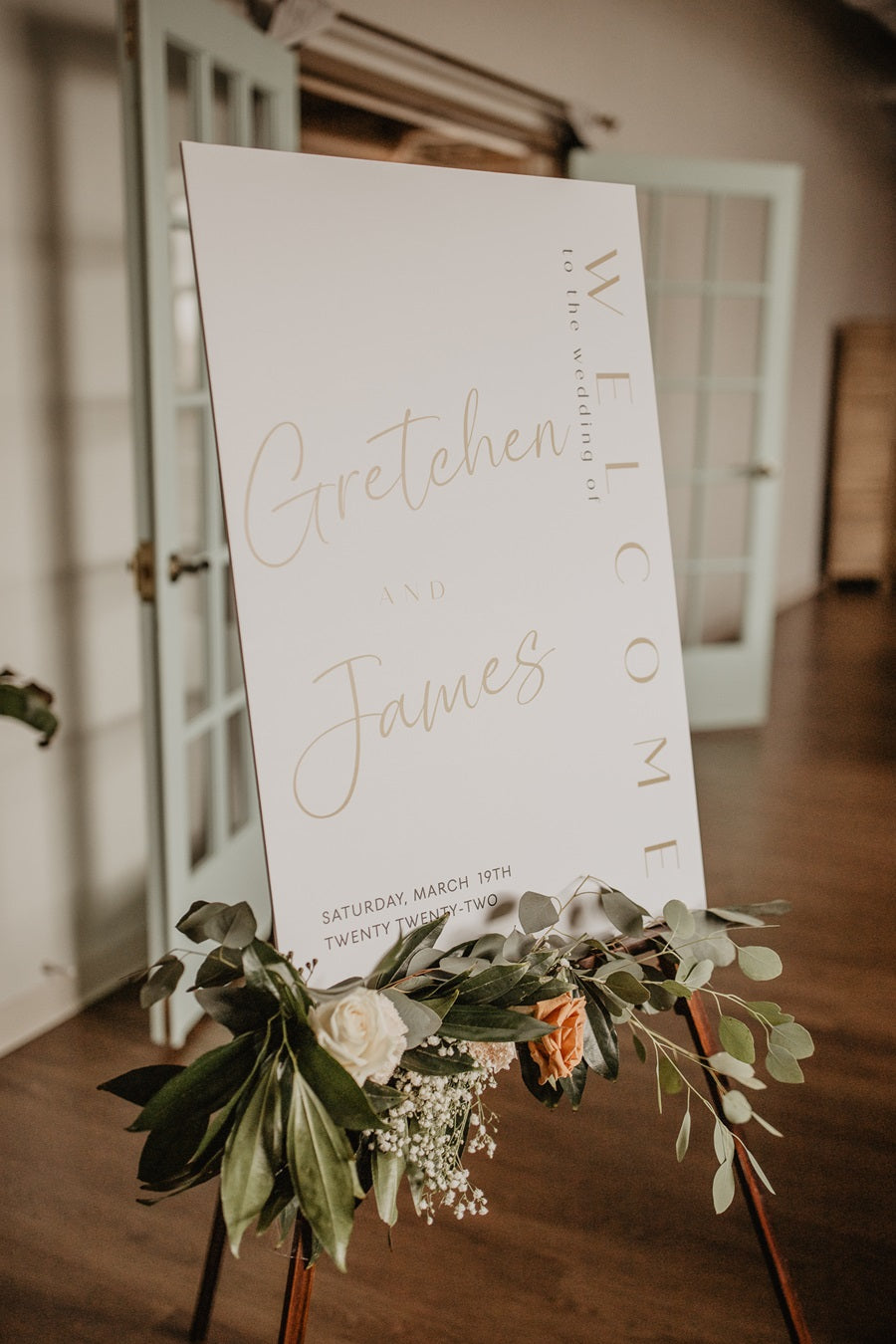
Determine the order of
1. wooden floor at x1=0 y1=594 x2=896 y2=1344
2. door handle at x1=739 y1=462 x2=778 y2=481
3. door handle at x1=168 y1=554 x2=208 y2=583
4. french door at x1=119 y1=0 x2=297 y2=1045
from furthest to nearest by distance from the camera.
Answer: door handle at x1=739 y1=462 x2=778 y2=481
door handle at x1=168 y1=554 x2=208 y2=583
french door at x1=119 y1=0 x2=297 y2=1045
wooden floor at x1=0 y1=594 x2=896 y2=1344

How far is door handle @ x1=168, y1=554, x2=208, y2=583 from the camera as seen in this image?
204cm

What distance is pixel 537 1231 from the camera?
1.72m

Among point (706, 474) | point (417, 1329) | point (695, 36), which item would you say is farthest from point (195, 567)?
point (695, 36)

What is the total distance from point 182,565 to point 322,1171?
1.39m

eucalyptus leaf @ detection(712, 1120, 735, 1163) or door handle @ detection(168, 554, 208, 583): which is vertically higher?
door handle @ detection(168, 554, 208, 583)

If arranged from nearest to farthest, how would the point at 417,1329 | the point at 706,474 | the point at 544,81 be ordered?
the point at 417,1329
the point at 544,81
the point at 706,474

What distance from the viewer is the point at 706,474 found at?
14.3 ft

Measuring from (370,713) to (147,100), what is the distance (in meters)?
1.29

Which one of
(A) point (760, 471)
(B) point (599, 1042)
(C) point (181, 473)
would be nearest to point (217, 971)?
(B) point (599, 1042)

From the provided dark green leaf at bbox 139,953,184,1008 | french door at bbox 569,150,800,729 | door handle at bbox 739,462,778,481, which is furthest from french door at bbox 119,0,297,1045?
door handle at bbox 739,462,778,481

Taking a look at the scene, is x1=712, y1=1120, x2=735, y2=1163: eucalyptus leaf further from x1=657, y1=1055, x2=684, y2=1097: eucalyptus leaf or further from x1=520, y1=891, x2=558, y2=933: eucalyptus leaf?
x1=520, y1=891, x2=558, y2=933: eucalyptus leaf

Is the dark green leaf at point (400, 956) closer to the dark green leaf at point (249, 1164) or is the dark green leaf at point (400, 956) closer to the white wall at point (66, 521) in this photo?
the dark green leaf at point (249, 1164)

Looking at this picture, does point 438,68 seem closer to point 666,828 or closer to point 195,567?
point 195,567

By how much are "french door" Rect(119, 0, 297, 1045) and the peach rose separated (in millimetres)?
1161
